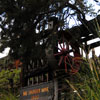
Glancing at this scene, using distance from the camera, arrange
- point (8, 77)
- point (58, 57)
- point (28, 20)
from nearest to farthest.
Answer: point (28, 20) → point (58, 57) → point (8, 77)

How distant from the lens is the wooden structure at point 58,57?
7680mm

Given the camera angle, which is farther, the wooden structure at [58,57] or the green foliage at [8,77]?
the green foliage at [8,77]

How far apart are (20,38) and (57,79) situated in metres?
1.91

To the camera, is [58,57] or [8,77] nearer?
[58,57]

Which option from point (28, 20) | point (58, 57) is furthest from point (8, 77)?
point (28, 20)

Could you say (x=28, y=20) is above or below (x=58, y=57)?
above

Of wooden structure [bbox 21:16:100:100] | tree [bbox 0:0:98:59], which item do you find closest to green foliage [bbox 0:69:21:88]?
wooden structure [bbox 21:16:100:100]

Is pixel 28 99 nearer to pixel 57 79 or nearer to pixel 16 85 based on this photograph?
pixel 57 79

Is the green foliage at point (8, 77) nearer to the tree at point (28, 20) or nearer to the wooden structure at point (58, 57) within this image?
the wooden structure at point (58, 57)

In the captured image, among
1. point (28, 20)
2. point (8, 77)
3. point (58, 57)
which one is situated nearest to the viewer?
point (28, 20)

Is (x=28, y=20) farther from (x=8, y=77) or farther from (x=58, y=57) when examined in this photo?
(x=8, y=77)

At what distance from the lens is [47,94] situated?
308 inches

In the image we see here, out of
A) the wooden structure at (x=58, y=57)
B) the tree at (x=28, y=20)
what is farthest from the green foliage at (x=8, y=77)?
the tree at (x=28, y=20)

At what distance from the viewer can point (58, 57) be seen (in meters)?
8.84
